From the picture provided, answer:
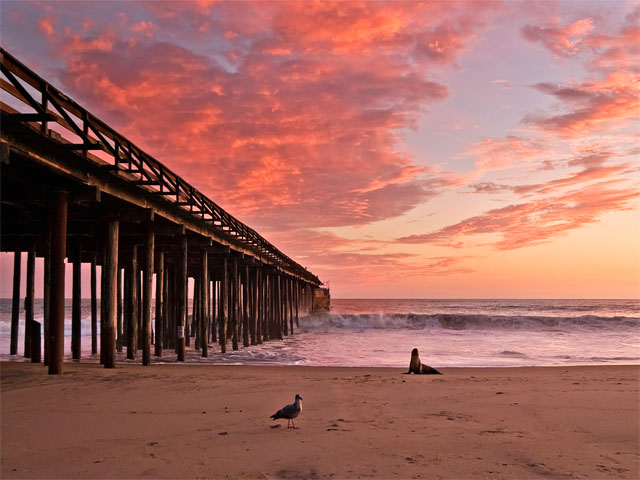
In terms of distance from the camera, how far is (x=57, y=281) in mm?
11508

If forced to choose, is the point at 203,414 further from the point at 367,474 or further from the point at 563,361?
the point at 563,361

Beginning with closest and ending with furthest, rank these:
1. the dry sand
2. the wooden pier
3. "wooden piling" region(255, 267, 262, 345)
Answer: the dry sand < the wooden pier < "wooden piling" region(255, 267, 262, 345)

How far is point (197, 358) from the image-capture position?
21.5 meters

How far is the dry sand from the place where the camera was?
5.74 m

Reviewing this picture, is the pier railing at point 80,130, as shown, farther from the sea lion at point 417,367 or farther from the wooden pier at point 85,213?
the sea lion at point 417,367

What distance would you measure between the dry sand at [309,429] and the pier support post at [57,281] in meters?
0.44

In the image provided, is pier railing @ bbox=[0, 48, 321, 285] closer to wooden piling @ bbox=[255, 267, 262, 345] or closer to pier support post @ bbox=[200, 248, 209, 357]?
pier support post @ bbox=[200, 248, 209, 357]

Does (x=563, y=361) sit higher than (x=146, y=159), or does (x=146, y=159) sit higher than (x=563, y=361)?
(x=146, y=159)

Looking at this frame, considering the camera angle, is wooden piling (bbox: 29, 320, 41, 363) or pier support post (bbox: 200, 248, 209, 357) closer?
wooden piling (bbox: 29, 320, 41, 363)

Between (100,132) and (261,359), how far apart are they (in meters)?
13.1

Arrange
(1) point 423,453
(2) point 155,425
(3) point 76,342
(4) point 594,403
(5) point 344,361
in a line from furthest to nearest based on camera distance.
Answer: (5) point 344,361 < (3) point 76,342 < (4) point 594,403 < (2) point 155,425 < (1) point 423,453

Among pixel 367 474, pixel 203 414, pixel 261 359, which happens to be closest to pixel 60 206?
pixel 203 414

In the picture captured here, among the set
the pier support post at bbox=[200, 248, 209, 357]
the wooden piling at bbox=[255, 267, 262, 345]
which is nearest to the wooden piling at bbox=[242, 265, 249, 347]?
the wooden piling at bbox=[255, 267, 262, 345]

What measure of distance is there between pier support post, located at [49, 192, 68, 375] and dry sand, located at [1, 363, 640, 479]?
435 mm
